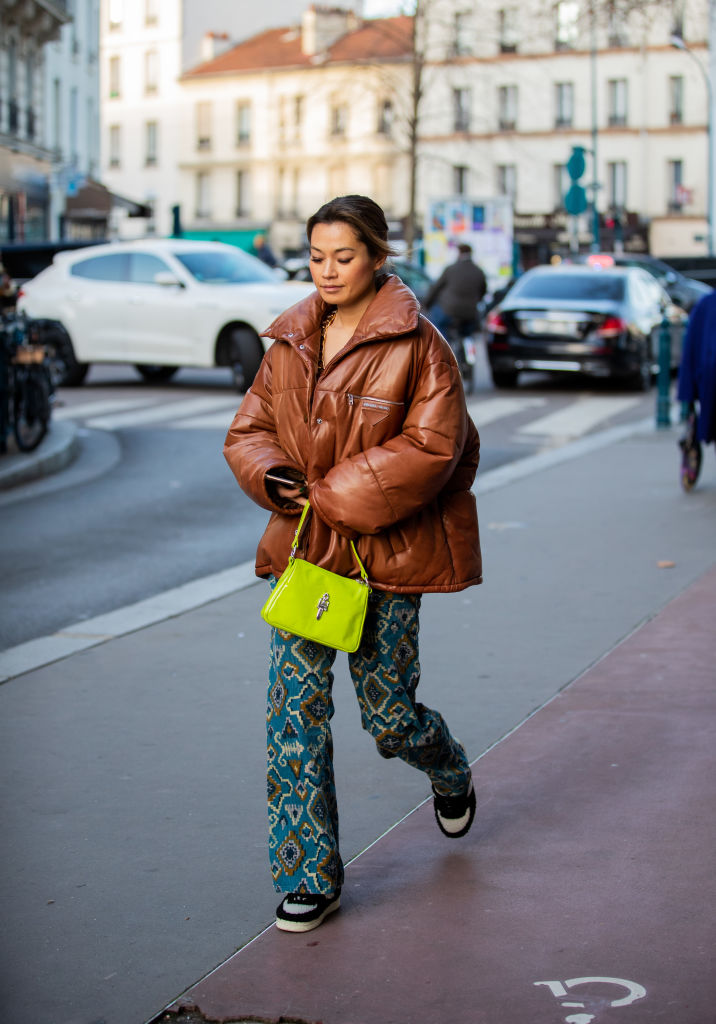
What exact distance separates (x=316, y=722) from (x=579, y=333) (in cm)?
1512

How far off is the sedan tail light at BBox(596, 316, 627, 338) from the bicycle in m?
7.39

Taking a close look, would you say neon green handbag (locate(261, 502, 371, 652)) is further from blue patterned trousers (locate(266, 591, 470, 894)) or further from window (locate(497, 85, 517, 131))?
window (locate(497, 85, 517, 131))

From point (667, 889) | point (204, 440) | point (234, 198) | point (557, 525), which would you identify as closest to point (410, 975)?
point (667, 889)

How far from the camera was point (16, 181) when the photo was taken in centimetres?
3978

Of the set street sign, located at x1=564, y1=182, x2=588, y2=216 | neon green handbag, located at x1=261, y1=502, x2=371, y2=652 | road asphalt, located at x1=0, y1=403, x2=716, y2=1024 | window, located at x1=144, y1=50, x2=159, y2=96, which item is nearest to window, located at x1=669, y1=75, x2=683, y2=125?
window, located at x1=144, y1=50, x2=159, y2=96

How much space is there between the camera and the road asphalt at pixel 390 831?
323 centimetres

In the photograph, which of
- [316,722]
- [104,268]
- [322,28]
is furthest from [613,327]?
[322,28]

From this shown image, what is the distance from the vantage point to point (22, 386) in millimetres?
12703

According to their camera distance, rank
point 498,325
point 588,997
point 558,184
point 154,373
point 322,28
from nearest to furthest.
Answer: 1. point 588,997
2. point 498,325
3. point 154,373
4. point 558,184
5. point 322,28

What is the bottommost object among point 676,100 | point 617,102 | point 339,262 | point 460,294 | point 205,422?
point 205,422

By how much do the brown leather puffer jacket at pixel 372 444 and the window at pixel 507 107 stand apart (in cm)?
6879

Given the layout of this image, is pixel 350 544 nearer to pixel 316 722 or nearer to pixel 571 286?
pixel 316 722

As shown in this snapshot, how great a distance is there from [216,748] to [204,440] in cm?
938

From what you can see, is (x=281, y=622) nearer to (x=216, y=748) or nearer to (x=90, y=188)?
(x=216, y=748)
